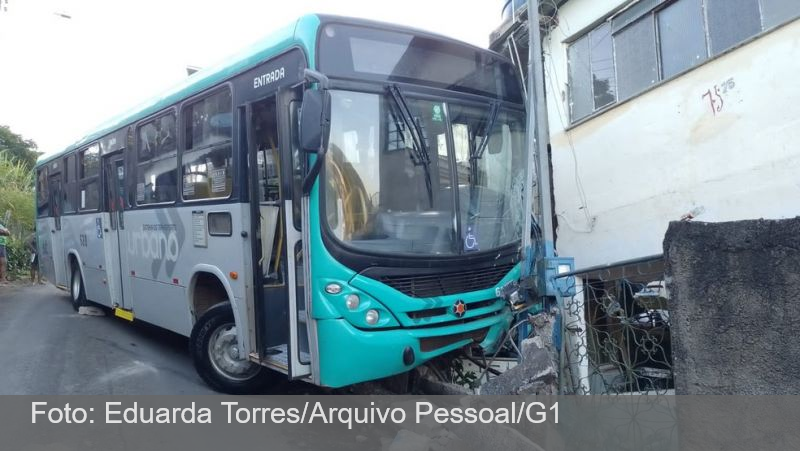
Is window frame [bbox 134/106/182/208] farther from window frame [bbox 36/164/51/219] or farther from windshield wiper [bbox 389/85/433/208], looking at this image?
window frame [bbox 36/164/51/219]

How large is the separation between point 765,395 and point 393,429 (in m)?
2.72

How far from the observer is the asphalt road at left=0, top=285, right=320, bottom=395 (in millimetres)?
5742

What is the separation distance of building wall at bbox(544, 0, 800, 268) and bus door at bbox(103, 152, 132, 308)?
594 cm

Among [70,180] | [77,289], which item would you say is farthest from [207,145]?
[77,289]

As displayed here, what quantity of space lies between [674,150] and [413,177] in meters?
3.49

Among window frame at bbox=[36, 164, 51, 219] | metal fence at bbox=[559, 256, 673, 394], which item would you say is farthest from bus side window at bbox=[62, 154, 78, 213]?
metal fence at bbox=[559, 256, 673, 394]

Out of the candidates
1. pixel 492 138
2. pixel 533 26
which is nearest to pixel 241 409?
pixel 492 138

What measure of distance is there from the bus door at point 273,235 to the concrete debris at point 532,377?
1519 mm

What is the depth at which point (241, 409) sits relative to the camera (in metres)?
5.18

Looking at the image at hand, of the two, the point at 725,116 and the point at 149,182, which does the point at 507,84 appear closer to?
the point at 725,116

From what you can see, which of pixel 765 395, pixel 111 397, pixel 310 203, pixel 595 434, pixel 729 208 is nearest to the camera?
pixel 765 395

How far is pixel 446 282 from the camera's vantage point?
469 centimetres

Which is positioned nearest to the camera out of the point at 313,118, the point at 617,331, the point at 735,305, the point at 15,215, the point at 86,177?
the point at 735,305

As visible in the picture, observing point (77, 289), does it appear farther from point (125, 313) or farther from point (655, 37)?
point (655, 37)
